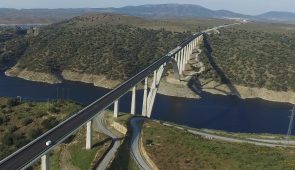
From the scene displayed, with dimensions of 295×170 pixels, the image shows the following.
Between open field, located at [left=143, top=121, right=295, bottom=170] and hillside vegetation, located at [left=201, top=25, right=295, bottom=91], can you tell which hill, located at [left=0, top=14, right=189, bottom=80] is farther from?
open field, located at [left=143, top=121, right=295, bottom=170]

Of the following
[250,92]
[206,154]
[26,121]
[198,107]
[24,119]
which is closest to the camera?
[206,154]

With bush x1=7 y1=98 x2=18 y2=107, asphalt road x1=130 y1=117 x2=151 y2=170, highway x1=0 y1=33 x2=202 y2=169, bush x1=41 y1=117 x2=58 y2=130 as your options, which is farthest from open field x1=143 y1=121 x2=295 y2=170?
bush x1=7 y1=98 x2=18 y2=107

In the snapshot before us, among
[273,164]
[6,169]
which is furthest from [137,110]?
[6,169]

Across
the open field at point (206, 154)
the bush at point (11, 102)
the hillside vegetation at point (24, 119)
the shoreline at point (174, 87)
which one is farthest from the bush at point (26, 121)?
the shoreline at point (174, 87)

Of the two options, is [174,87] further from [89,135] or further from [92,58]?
[89,135]

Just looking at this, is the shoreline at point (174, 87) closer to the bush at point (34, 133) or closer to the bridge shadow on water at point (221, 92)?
the bridge shadow on water at point (221, 92)

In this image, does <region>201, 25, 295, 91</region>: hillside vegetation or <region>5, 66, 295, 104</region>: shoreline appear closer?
<region>5, 66, 295, 104</region>: shoreline

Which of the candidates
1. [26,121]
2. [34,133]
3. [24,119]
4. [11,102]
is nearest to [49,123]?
[34,133]
